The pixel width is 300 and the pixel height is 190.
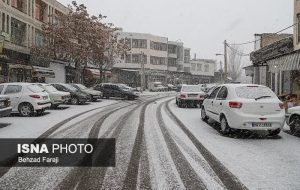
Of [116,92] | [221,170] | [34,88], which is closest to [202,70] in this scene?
[116,92]

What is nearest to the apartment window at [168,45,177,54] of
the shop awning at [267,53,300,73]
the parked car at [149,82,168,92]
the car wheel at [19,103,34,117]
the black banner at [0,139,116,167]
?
the parked car at [149,82,168,92]

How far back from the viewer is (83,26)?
39188 millimetres

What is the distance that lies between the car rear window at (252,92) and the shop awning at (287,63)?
973cm

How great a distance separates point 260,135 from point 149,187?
7.12 m

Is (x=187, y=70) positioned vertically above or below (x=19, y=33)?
below

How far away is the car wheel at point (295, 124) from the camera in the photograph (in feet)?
39.9

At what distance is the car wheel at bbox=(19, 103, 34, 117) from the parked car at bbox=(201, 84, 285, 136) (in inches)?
361

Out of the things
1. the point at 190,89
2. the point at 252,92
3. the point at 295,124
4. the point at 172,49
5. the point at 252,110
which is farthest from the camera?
the point at 172,49

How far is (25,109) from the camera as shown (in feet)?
57.1

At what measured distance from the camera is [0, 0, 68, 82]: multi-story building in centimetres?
3144

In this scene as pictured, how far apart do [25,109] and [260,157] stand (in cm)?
1188

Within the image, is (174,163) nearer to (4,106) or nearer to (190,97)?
(4,106)

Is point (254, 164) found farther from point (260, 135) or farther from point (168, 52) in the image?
point (168, 52)

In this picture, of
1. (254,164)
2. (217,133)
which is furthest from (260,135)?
(254,164)
